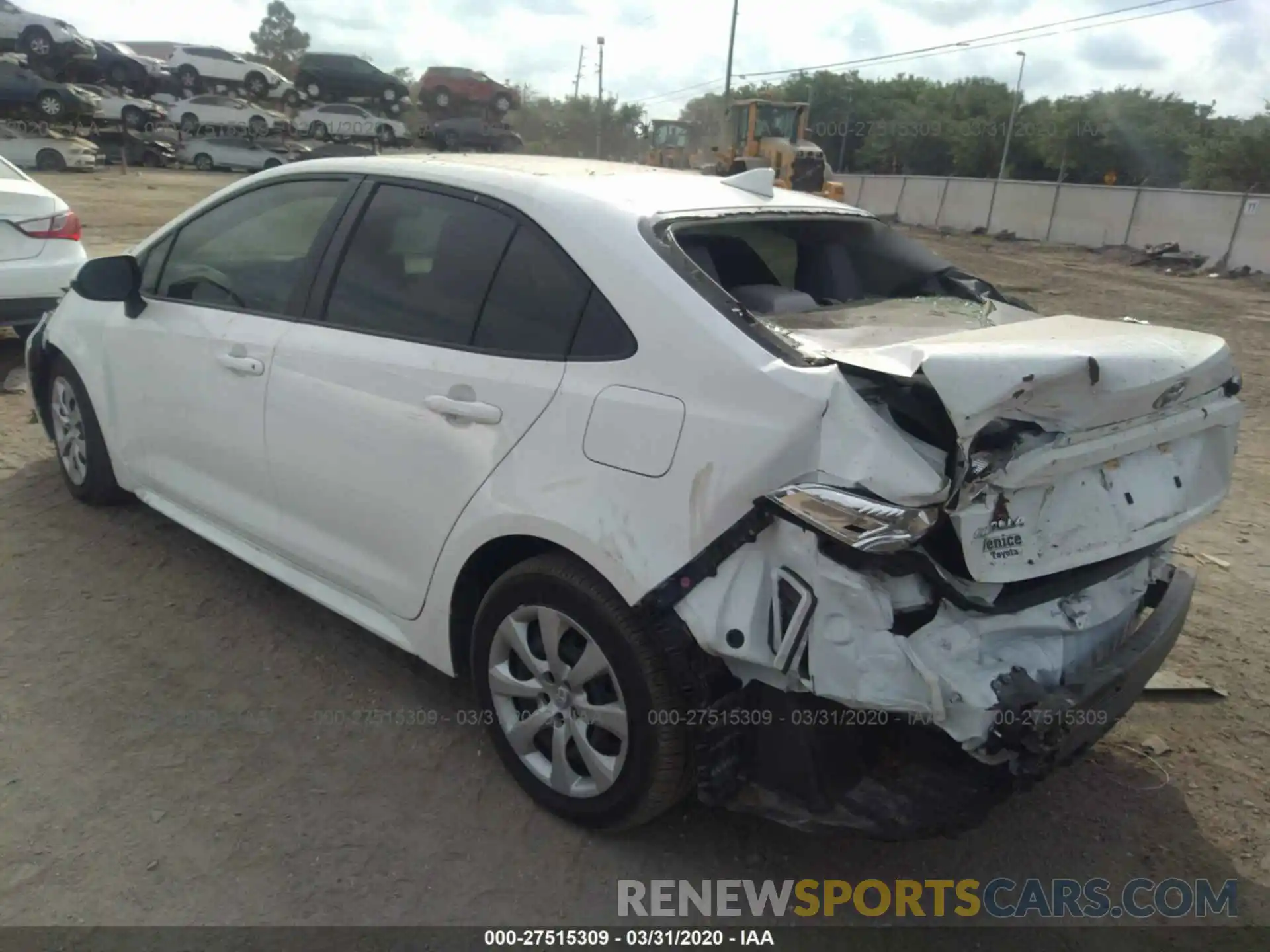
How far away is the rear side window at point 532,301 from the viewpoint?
8.08 feet

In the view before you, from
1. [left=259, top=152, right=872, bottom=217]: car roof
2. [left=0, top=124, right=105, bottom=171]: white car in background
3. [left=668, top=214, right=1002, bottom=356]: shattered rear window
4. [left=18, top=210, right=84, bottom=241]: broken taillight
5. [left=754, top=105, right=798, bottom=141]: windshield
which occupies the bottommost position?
[left=0, top=124, right=105, bottom=171]: white car in background

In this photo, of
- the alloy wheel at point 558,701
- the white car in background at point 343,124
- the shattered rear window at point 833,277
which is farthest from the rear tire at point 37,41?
the alloy wheel at point 558,701

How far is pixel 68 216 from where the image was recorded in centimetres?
621

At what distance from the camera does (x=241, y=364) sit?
3211 mm

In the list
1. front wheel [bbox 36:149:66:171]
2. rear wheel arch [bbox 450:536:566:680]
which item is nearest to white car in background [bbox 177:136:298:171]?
front wheel [bbox 36:149:66:171]

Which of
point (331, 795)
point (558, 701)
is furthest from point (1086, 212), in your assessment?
point (331, 795)

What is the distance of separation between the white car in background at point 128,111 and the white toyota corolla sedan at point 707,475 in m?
31.6

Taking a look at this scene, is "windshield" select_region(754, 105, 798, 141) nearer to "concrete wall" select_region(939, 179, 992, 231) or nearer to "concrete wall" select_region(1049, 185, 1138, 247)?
"concrete wall" select_region(1049, 185, 1138, 247)

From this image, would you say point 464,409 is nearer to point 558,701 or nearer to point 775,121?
point 558,701

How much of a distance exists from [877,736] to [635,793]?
2.07ft

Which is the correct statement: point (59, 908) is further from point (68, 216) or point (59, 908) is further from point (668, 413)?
point (68, 216)

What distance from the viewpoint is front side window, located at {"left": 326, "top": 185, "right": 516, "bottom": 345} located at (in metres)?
2.70

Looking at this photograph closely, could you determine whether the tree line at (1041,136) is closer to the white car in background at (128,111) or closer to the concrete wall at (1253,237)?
the concrete wall at (1253,237)

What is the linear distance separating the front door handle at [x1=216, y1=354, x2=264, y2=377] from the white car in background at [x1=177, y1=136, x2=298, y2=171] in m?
29.1
